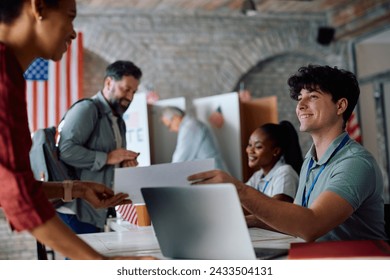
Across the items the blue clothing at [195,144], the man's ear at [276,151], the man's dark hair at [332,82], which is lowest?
the man's ear at [276,151]

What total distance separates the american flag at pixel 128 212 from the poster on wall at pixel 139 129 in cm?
46

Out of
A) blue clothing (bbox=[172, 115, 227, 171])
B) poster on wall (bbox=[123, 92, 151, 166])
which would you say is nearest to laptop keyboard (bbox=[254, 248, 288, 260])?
poster on wall (bbox=[123, 92, 151, 166])

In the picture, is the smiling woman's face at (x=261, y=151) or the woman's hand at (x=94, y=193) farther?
the smiling woman's face at (x=261, y=151)

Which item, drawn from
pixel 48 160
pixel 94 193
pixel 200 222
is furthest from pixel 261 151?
pixel 200 222

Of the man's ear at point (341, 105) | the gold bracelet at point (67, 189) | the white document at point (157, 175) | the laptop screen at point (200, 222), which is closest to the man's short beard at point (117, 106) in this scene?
the white document at point (157, 175)

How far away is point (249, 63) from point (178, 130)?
81.5 inches

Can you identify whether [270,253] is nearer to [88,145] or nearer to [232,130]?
[88,145]

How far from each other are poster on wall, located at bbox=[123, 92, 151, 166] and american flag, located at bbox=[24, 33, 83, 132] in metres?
0.31

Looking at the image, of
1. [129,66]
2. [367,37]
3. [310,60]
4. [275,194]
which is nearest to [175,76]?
[310,60]

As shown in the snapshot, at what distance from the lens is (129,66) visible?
6.89ft

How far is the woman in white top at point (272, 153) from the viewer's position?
79.4 inches

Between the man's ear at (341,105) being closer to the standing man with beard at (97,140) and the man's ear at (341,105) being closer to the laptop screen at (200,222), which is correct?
the laptop screen at (200,222)

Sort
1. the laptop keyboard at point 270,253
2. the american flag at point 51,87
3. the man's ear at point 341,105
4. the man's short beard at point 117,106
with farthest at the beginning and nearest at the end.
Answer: the american flag at point 51,87 < the man's short beard at point 117,106 < the man's ear at point 341,105 < the laptop keyboard at point 270,253
